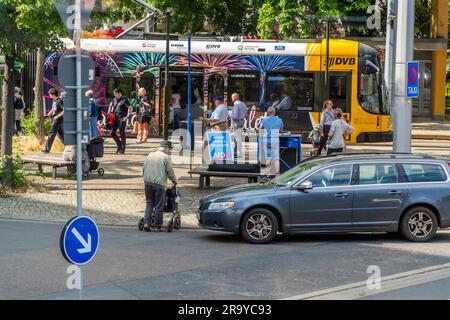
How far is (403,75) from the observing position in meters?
16.5

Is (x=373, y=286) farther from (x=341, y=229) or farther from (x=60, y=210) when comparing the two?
(x=60, y=210)

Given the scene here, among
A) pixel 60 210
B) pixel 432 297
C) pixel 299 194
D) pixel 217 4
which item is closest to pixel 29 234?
pixel 60 210

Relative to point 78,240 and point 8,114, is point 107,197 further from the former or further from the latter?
point 78,240

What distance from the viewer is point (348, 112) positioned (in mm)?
27453

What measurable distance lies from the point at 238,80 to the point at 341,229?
51.1ft

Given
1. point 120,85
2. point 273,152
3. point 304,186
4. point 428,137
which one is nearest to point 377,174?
point 304,186

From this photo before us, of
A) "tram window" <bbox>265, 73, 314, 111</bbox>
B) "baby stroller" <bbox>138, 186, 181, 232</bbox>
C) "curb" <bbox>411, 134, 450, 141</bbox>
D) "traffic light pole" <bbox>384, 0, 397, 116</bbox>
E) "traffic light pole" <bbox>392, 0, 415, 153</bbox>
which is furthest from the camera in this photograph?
"curb" <bbox>411, 134, 450, 141</bbox>

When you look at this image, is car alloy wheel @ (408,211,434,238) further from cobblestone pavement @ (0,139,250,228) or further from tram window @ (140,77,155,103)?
tram window @ (140,77,155,103)

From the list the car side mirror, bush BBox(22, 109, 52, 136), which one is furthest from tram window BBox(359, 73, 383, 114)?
the car side mirror

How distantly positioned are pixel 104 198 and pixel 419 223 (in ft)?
23.1

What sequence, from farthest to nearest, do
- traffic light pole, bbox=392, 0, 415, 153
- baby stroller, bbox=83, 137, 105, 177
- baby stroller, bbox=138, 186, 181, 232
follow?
baby stroller, bbox=83, 137, 105, 177
traffic light pole, bbox=392, 0, 415, 153
baby stroller, bbox=138, 186, 181, 232

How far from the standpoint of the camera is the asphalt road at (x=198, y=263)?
9875 mm

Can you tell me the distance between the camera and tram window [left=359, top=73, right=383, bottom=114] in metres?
27.5

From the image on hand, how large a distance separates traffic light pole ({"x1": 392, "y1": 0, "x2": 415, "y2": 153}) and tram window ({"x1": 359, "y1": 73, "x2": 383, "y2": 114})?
10.8 metres
